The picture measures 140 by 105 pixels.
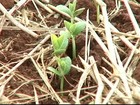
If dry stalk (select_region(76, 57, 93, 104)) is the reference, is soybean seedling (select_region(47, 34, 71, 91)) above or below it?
above

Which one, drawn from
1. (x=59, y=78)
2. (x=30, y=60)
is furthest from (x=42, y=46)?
(x=59, y=78)

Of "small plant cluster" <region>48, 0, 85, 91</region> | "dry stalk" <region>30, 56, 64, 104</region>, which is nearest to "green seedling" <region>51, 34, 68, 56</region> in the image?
"small plant cluster" <region>48, 0, 85, 91</region>

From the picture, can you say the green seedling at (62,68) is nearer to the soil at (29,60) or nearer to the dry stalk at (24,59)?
the soil at (29,60)

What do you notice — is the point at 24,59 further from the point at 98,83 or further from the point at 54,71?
the point at 98,83

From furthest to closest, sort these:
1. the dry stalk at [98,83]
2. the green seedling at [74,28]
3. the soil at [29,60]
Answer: the green seedling at [74,28]
the soil at [29,60]
the dry stalk at [98,83]

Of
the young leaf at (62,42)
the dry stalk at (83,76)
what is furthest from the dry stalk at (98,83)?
the young leaf at (62,42)

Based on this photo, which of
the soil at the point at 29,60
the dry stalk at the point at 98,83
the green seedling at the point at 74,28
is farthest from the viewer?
the green seedling at the point at 74,28

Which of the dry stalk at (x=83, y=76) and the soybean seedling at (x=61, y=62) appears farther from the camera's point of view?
the soybean seedling at (x=61, y=62)

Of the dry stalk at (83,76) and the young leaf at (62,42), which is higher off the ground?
the young leaf at (62,42)

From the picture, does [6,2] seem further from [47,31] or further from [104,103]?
[104,103]

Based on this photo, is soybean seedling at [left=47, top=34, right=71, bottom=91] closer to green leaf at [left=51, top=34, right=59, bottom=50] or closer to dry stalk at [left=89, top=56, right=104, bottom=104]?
green leaf at [left=51, top=34, right=59, bottom=50]

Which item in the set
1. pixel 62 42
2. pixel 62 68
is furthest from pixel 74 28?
pixel 62 68
